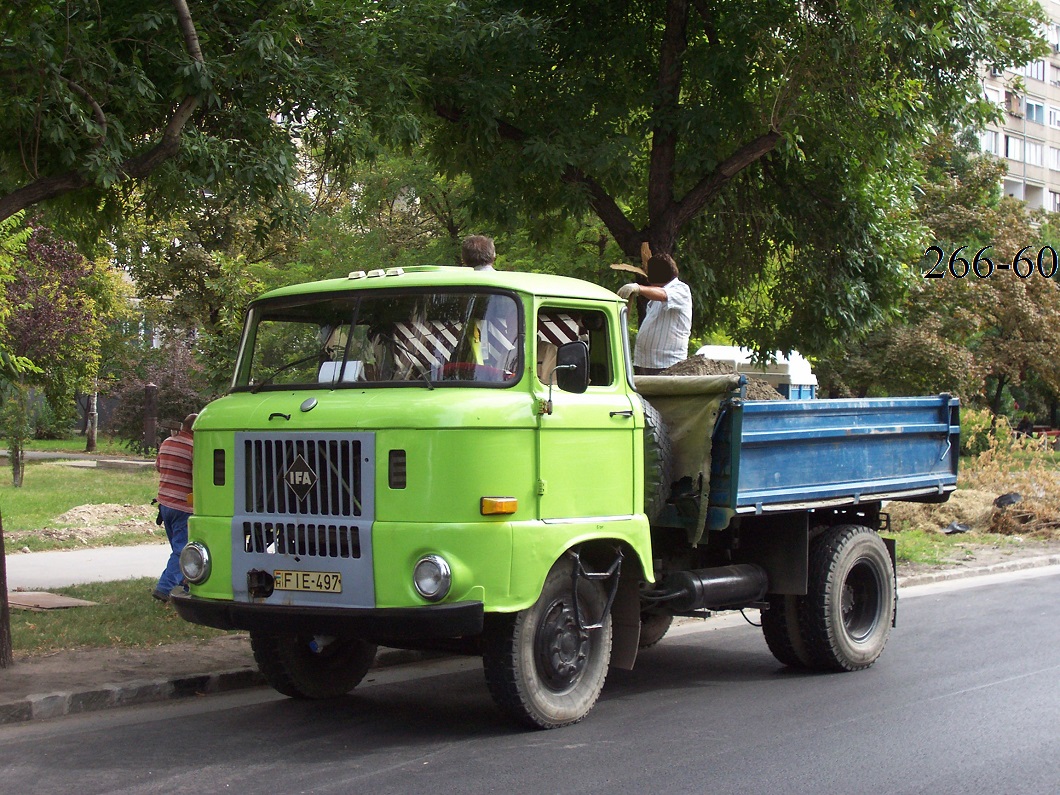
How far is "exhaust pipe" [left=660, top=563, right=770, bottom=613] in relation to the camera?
8008 millimetres

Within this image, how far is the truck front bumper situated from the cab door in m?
0.80

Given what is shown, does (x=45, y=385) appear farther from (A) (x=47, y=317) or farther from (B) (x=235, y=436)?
(B) (x=235, y=436)

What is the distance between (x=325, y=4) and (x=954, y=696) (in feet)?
21.4

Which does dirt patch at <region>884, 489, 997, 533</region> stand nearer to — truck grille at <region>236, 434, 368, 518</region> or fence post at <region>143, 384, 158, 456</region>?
truck grille at <region>236, 434, 368, 518</region>

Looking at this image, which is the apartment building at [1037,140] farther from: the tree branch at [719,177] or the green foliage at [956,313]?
the tree branch at [719,177]

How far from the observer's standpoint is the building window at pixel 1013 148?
67750 mm

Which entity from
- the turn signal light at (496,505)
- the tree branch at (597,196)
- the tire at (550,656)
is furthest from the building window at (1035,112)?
the turn signal light at (496,505)

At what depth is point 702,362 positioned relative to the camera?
29.1 ft

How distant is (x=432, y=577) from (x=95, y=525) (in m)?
11.0

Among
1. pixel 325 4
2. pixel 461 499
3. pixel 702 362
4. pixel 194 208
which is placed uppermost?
pixel 325 4

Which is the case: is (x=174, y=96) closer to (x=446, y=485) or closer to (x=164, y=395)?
(x=446, y=485)

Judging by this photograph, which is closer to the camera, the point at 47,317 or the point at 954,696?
the point at 954,696

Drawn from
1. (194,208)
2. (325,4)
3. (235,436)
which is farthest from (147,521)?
(235,436)
